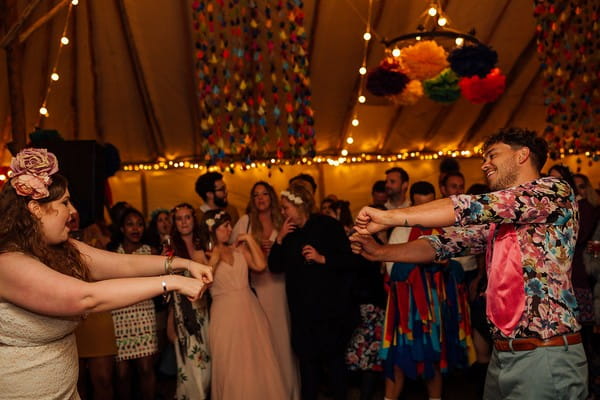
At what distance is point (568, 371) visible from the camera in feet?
7.70

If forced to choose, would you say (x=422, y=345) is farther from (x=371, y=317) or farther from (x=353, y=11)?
(x=353, y=11)

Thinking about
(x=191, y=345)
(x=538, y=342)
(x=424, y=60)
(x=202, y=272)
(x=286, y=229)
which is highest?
(x=424, y=60)

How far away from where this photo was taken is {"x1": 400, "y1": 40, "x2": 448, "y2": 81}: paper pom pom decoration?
5465mm

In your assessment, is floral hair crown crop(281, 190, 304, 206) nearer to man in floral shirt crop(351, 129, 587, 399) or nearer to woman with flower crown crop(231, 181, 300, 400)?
woman with flower crown crop(231, 181, 300, 400)

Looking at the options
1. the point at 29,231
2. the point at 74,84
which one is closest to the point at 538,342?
the point at 29,231

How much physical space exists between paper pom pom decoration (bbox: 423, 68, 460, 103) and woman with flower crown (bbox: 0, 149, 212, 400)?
3885mm

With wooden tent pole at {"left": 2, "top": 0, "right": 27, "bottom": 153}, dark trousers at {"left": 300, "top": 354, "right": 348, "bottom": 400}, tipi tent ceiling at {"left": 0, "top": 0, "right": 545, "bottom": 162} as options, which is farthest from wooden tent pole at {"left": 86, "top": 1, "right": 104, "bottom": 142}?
dark trousers at {"left": 300, "top": 354, "right": 348, "bottom": 400}

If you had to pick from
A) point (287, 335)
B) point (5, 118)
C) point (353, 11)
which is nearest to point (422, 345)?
point (287, 335)

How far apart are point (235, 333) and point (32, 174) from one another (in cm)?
216

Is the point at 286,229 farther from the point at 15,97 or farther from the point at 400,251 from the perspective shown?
the point at 15,97

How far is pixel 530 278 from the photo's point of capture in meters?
2.36

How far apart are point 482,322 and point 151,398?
2.19 m

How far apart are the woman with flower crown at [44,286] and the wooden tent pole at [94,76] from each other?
5.17 m

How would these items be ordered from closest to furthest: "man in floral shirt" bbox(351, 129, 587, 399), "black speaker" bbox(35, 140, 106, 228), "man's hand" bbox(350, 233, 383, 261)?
"man in floral shirt" bbox(351, 129, 587, 399)
"man's hand" bbox(350, 233, 383, 261)
"black speaker" bbox(35, 140, 106, 228)
